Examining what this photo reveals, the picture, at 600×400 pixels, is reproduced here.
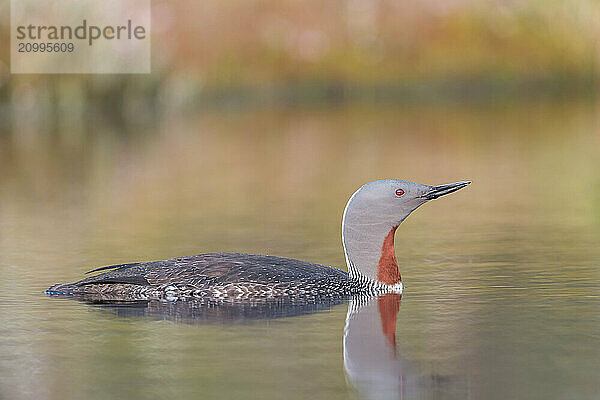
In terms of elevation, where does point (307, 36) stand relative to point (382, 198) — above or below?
above

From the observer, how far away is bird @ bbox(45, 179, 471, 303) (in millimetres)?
9062

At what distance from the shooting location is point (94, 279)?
30.5 ft

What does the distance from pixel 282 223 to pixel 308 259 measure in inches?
104

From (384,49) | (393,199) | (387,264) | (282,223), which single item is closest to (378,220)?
(393,199)

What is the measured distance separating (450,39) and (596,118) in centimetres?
2655

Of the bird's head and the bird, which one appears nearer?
the bird

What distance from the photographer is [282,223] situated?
13898 millimetres

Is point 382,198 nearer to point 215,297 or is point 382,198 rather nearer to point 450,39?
point 215,297

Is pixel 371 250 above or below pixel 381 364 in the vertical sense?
above

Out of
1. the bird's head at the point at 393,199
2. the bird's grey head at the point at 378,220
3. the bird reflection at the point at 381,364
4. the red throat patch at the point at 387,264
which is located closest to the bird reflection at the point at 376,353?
the bird reflection at the point at 381,364

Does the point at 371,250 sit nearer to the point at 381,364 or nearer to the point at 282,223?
the point at 381,364

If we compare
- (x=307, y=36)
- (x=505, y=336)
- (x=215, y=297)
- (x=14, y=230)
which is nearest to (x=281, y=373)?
(x=505, y=336)

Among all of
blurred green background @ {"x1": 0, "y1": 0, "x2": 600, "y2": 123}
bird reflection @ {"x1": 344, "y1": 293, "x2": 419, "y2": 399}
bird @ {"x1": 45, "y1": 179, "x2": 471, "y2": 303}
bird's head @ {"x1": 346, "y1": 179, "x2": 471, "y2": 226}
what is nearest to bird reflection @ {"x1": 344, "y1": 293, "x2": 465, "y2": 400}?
bird reflection @ {"x1": 344, "y1": 293, "x2": 419, "y2": 399}

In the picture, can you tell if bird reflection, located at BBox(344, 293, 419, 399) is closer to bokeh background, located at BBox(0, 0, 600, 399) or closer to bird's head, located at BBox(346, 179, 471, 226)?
bokeh background, located at BBox(0, 0, 600, 399)
